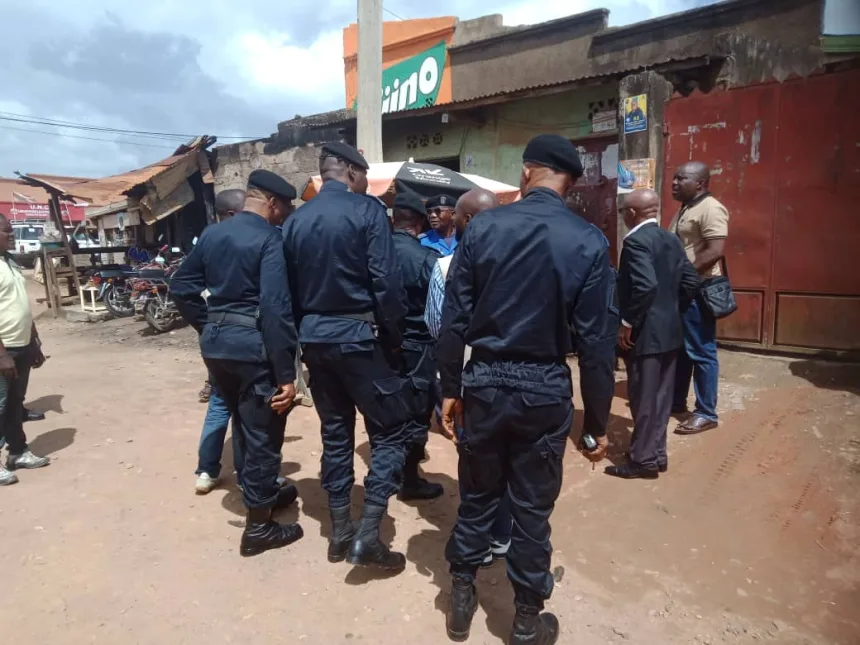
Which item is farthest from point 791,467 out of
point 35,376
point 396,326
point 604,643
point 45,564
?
point 35,376

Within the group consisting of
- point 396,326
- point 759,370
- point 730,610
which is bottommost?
point 730,610

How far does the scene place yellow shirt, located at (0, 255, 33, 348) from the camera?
4059 millimetres

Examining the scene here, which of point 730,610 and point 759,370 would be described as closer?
point 730,610

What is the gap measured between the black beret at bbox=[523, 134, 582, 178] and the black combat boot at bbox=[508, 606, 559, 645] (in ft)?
5.92

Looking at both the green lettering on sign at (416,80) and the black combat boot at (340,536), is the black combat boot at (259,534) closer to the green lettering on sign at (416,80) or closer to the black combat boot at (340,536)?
the black combat boot at (340,536)

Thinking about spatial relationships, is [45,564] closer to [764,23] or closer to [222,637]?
[222,637]

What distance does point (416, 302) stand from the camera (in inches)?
135

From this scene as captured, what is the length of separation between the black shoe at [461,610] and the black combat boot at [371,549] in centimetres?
46

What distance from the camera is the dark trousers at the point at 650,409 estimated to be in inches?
155

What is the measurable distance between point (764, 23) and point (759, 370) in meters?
5.67

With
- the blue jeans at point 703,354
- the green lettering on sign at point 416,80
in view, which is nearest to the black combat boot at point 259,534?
the blue jeans at point 703,354

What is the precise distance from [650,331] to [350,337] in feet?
6.93

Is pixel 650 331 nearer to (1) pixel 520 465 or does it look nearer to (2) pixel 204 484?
(1) pixel 520 465

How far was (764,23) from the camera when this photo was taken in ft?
27.1
